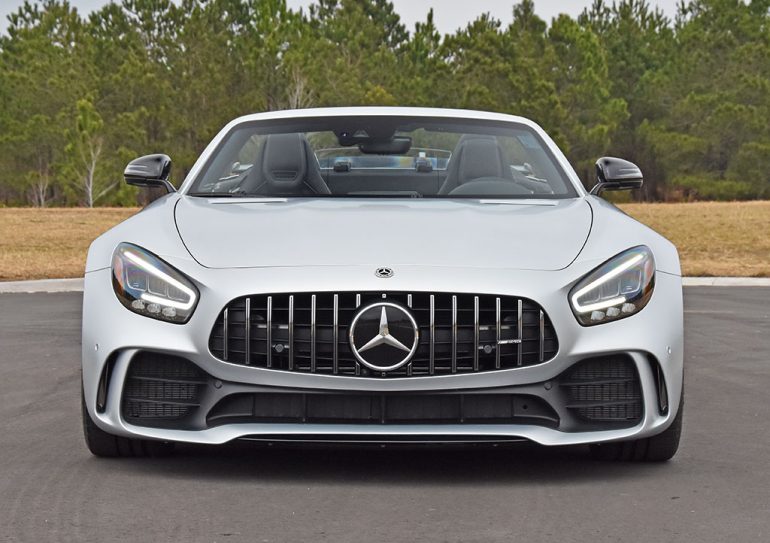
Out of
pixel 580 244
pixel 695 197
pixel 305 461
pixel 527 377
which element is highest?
pixel 580 244

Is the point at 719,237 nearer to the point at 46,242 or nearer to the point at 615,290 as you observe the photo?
the point at 46,242

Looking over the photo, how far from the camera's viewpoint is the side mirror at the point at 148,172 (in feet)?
22.5

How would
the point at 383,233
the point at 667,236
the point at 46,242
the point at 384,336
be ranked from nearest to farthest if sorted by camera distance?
the point at 384,336 < the point at 383,233 < the point at 46,242 < the point at 667,236

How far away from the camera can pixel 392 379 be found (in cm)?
505

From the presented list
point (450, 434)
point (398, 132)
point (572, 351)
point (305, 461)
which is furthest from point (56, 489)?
Result: point (398, 132)

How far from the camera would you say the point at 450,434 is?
200 inches

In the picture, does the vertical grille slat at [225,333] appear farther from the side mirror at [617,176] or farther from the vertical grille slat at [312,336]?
the side mirror at [617,176]

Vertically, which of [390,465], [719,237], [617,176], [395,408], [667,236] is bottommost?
[667,236]

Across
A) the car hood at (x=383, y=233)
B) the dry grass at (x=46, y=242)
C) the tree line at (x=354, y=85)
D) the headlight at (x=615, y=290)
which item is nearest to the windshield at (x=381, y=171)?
the car hood at (x=383, y=233)

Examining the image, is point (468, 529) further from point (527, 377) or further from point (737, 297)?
point (737, 297)

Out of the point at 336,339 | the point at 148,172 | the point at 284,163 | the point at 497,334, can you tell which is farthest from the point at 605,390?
the point at 148,172

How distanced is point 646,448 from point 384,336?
4.08ft

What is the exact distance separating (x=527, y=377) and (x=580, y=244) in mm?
640

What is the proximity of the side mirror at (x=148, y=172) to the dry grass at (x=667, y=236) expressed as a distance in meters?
13.2
